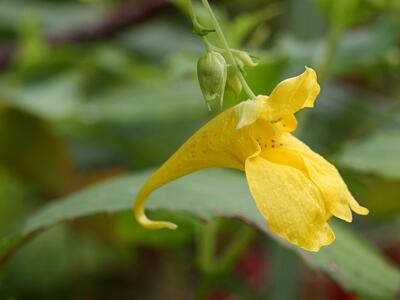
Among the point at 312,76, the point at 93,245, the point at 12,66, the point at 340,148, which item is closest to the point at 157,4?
the point at 12,66

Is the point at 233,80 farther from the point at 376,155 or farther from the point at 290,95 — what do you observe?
the point at 376,155

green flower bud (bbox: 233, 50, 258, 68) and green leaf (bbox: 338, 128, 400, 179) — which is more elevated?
green flower bud (bbox: 233, 50, 258, 68)

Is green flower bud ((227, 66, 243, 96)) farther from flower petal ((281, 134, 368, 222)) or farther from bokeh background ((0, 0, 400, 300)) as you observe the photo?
bokeh background ((0, 0, 400, 300))

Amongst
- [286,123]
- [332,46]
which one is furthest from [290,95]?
[332,46]

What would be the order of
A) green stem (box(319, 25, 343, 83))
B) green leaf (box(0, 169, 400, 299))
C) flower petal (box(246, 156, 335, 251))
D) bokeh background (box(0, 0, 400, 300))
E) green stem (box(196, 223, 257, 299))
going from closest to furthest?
flower petal (box(246, 156, 335, 251)) < green leaf (box(0, 169, 400, 299)) < green stem (box(196, 223, 257, 299)) < green stem (box(319, 25, 343, 83)) < bokeh background (box(0, 0, 400, 300))

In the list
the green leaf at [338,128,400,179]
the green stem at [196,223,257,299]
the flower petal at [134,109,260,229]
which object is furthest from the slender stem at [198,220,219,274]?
the flower petal at [134,109,260,229]

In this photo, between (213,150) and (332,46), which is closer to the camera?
(213,150)
